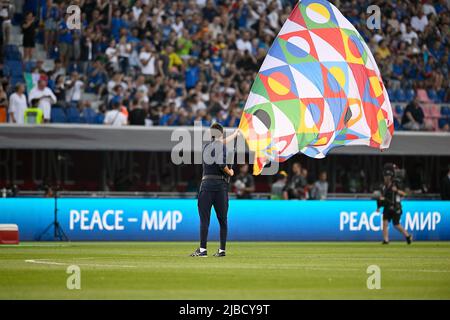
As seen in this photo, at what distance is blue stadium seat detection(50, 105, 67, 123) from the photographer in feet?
101

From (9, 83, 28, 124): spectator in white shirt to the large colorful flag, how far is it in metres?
6.52

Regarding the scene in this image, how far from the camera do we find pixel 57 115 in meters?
31.0

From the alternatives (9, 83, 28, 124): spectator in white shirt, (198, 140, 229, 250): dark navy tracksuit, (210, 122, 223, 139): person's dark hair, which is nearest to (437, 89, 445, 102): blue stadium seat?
(9, 83, 28, 124): spectator in white shirt

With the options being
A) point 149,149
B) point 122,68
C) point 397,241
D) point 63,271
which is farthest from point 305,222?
point 63,271

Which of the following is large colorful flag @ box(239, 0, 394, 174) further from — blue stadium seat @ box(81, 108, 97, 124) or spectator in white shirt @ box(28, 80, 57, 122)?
spectator in white shirt @ box(28, 80, 57, 122)

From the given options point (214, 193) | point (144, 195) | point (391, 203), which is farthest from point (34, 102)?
point (214, 193)

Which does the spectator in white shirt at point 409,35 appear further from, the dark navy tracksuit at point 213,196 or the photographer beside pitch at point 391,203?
the dark navy tracksuit at point 213,196

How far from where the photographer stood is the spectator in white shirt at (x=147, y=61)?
3328 centimetres

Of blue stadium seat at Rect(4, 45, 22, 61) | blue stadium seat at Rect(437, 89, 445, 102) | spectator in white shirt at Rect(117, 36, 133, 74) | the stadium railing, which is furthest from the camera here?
blue stadium seat at Rect(437, 89, 445, 102)

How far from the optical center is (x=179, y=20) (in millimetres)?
35344

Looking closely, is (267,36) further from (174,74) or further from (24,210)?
(24,210)

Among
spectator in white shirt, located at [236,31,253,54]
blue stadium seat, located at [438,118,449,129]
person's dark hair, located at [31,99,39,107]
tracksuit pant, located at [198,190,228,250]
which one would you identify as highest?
spectator in white shirt, located at [236,31,253,54]

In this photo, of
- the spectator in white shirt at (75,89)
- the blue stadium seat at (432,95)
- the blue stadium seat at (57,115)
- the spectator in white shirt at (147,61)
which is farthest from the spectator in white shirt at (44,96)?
the blue stadium seat at (432,95)

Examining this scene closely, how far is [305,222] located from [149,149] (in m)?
4.90
